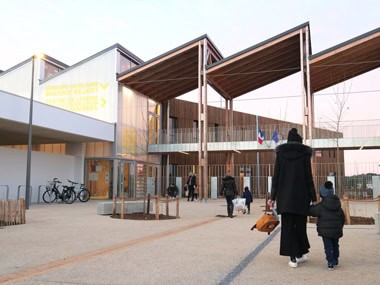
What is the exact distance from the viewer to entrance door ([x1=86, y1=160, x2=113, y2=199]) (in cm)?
2683

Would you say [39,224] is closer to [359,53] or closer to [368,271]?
[368,271]

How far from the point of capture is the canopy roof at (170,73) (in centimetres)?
2727

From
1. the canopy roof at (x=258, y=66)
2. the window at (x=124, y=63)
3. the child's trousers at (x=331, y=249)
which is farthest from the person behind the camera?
the window at (x=124, y=63)

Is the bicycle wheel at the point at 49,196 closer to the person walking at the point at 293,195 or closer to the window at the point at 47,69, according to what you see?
the window at the point at 47,69

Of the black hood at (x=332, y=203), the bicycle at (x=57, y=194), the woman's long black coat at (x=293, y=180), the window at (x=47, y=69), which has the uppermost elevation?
the window at (x=47, y=69)

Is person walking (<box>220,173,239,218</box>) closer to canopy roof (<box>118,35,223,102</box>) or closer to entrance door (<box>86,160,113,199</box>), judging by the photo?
entrance door (<box>86,160,113,199</box>)

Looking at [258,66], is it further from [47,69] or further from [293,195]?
[293,195]

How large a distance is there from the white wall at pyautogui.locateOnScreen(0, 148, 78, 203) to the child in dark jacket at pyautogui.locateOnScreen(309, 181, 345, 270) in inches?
698

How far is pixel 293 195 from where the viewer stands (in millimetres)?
5680

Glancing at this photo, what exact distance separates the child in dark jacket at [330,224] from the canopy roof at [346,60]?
21712 millimetres

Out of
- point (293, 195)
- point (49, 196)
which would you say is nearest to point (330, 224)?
point (293, 195)

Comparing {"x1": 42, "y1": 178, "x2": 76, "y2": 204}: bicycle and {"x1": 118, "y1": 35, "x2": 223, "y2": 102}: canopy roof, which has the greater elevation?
{"x1": 118, "y1": 35, "x2": 223, "y2": 102}: canopy roof

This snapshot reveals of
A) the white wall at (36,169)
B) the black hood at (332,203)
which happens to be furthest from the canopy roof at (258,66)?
the black hood at (332,203)

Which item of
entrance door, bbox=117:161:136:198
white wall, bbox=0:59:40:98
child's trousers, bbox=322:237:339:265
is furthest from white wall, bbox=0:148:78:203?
child's trousers, bbox=322:237:339:265
